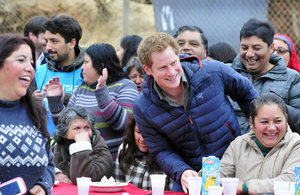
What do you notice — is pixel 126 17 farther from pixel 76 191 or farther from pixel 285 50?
pixel 76 191

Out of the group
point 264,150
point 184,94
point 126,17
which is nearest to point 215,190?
point 264,150

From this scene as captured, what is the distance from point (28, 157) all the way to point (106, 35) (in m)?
7.61

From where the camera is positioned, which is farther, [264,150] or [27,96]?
[264,150]

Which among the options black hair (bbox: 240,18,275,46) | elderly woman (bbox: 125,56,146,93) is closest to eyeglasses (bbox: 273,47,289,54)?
black hair (bbox: 240,18,275,46)

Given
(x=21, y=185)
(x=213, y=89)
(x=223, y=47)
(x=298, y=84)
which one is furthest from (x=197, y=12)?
(x=21, y=185)

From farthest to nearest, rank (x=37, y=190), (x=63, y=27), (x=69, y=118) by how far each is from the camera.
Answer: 1. (x=63, y=27)
2. (x=69, y=118)
3. (x=37, y=190)

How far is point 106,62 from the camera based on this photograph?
5.00m

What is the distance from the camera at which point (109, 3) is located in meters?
10.1

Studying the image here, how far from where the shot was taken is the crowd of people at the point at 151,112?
9.09ft

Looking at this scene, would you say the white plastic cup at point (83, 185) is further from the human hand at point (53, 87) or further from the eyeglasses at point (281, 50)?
the eyeglasses at point (281, 50)

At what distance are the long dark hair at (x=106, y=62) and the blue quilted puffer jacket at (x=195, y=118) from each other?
1190 millimetres

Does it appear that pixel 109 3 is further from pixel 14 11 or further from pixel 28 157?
pixel 28 157

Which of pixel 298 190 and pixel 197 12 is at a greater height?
pixel 197 12

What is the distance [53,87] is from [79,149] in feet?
2.94
